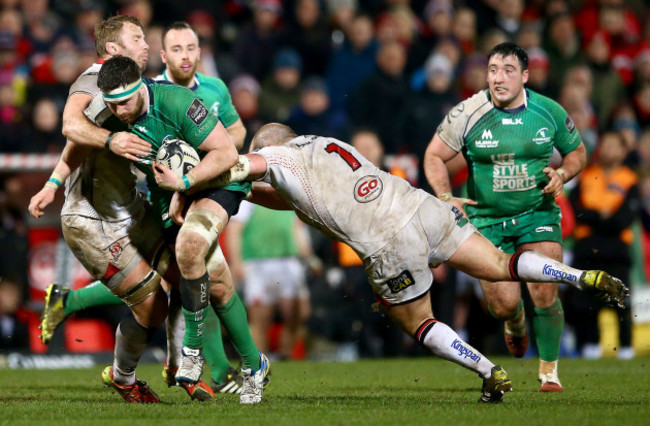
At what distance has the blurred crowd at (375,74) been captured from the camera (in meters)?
13.5

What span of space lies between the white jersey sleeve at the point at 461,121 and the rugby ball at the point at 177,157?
2621mm

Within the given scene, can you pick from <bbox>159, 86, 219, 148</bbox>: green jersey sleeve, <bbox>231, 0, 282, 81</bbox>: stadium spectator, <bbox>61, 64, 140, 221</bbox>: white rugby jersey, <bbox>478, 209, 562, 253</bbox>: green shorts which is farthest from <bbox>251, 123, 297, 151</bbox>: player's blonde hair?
<bbox>231, 0, 282, 81</bbox>: stadium spectator

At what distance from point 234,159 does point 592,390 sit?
141 inches

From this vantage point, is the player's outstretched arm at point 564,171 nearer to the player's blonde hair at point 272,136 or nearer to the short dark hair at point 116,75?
the player's blonde hair at point 272,136

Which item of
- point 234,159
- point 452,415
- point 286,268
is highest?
point 234,159

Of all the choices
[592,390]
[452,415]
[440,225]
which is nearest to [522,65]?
[440,225]

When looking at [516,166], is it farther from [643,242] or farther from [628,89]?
[628,89]

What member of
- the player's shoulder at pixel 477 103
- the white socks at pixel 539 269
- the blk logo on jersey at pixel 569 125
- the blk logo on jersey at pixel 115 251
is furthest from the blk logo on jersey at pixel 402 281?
the blk logo on jersey at pixel 569 125

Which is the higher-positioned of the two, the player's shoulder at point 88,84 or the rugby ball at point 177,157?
the player's shoulder at point 88,84

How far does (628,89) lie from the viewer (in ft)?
56.8

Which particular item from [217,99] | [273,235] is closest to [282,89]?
[273,235]

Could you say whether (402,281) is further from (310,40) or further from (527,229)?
(310,40)

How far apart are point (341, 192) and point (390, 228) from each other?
421 millimetres

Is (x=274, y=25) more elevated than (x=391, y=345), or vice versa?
(x=274, y=25)
